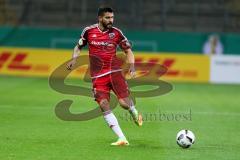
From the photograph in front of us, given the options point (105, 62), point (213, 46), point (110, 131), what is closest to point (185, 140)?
point (105, 62)

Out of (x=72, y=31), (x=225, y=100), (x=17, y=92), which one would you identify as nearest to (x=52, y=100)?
(x=17, y=92)

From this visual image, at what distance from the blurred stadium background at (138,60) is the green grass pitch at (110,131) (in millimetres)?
18

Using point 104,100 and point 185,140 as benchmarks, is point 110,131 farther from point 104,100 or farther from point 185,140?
point 185,140

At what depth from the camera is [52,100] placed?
19.8m

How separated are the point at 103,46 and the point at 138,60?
1572 cm

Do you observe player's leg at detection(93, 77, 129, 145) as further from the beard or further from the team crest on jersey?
the beard

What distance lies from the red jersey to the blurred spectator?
18886mm

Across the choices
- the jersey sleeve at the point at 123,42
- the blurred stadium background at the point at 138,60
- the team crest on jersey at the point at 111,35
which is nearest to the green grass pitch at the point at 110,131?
the blurred stadium background at the point at 138,60

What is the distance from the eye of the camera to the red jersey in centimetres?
1176

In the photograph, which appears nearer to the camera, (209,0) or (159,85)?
(159,85)

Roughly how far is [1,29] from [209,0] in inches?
401

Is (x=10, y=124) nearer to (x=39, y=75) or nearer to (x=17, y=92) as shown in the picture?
(x=17, y=92)

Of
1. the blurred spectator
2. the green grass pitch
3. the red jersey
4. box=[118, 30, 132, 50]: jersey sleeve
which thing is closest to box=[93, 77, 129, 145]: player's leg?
the red jersey

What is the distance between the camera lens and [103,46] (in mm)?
11781
